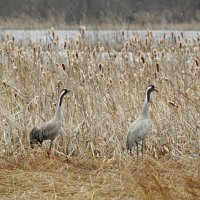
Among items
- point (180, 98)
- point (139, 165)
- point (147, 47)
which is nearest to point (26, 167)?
point (139, 165)

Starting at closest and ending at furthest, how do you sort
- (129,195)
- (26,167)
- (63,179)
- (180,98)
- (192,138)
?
1. (129,195)
2. (63,179)
3. (26,167)
4. (192,138)
5. (180,98)

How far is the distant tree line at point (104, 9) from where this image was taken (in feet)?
99.5

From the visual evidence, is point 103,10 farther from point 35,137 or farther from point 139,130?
point 139,130

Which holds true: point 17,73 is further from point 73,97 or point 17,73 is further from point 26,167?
point 26,167

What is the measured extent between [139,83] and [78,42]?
0.88 meters

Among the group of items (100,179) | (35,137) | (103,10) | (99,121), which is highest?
(103,10)

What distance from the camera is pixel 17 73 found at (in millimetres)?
8406

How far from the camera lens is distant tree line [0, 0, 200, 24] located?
30328 mm

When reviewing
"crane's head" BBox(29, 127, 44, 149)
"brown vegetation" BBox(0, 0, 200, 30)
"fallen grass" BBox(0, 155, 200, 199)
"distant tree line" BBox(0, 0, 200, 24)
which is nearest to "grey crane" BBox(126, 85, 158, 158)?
"fallen grass" BBox(0, 155, 200, 199)

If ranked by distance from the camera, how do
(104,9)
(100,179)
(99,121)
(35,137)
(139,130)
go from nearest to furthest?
(100,179) → (139,130) → (35,137) → (99,121) → (104,9)

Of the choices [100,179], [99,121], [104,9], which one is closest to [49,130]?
[99,121]

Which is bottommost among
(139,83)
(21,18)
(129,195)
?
(129,195)

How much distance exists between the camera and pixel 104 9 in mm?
33500

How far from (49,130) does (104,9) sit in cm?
2694
